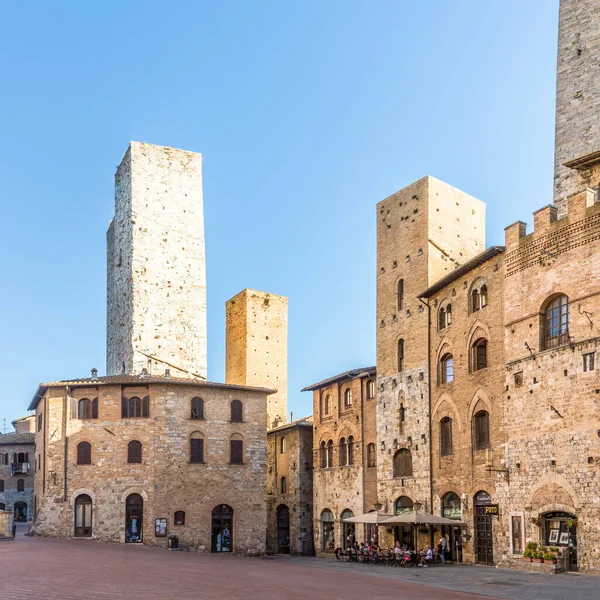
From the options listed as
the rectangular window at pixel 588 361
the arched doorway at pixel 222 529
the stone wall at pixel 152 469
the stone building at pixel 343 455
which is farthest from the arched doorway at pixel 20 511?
the rectangular window at pixel 588 361

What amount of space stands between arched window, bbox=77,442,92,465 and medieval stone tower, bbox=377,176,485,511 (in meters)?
13.4

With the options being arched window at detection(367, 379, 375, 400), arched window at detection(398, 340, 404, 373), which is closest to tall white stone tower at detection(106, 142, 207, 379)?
arched window at detection(367, 379, 375, 400)

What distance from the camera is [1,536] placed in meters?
34.0

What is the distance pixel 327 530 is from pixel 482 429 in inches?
581

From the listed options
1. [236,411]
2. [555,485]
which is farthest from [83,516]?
[555,485]

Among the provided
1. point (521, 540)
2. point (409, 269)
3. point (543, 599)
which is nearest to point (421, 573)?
point (521, 540)

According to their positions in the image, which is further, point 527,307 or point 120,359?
point 120,359

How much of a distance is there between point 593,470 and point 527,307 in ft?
19.4

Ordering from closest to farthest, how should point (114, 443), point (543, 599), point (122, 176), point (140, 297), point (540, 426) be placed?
point (543, 599)
point (540, 426)
point (114, 443)
point (140, 297)
point (122, 176)

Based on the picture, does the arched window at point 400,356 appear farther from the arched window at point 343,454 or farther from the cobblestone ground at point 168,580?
the cobblestone ground at point 168,580

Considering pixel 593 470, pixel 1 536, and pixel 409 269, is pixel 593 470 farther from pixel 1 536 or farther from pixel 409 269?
pixel 1 536

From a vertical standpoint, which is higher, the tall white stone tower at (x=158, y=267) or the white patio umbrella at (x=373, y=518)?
the tall white stone tower at (x=158, y=267)

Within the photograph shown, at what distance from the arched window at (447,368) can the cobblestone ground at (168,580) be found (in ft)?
27.0

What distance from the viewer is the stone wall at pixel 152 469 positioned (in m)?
39.0
